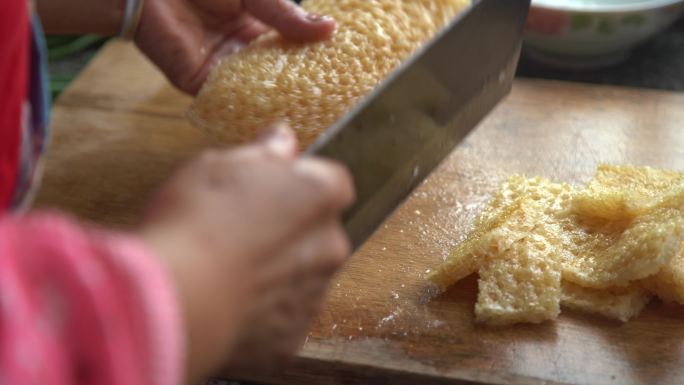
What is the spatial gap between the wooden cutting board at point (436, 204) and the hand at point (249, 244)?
0.42 m

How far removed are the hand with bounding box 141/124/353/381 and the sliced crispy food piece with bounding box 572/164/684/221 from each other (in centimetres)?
67

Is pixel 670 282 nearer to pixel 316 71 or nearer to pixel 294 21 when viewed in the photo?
pixel 316 71

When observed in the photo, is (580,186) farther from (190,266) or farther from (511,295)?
(190,266)

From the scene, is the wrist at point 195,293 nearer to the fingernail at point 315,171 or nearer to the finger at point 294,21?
the fingernail at point 315,171

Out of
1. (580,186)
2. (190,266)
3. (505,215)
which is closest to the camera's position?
(190,266)

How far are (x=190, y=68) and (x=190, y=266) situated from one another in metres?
1.03

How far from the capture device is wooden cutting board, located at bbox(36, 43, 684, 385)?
3.54ft

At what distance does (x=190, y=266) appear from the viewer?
1.96 feet

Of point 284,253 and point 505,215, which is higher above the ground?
point 284,253

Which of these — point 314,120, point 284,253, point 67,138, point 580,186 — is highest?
point 284,253

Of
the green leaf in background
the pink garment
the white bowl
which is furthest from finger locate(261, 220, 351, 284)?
the green leaf in background

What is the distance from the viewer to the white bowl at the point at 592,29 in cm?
171

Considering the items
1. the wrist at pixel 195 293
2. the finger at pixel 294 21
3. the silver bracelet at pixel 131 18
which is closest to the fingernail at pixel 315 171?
the wrist at pixel 195 293

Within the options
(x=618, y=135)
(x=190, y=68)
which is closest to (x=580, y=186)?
(x=618, y=135)
